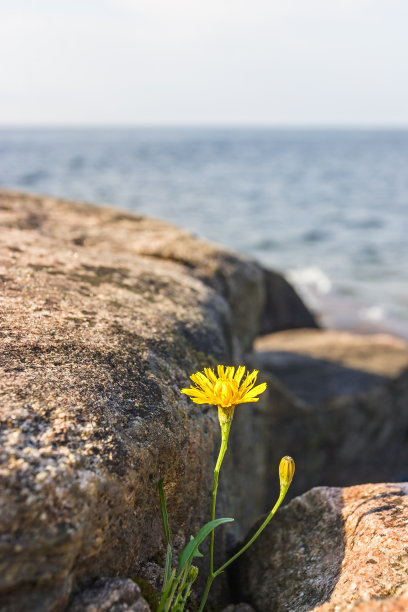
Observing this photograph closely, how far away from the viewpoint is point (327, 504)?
6.14 feet

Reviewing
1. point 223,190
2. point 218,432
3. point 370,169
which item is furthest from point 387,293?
point 370,169

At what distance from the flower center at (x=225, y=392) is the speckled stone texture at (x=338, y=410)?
8.25 feet

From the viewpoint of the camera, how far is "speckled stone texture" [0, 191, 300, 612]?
117 centimetres

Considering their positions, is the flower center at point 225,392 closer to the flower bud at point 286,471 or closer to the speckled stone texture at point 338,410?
the flower bud at point 286,471

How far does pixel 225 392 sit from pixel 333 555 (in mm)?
636

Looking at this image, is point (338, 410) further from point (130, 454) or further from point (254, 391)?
point (130, 454)

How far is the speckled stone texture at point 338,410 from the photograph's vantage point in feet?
14.5

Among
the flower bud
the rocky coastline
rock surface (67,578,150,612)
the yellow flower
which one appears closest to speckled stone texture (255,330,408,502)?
the rocky coastline

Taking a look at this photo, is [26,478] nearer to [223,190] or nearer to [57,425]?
[57,425]

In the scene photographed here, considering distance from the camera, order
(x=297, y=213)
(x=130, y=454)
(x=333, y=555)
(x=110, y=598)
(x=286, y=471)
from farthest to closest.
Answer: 1. (x=297, y=213)
2. (x=333, y=555)
3. (x=286, y=471)
4. (x=130, y=454)
5. (x=110, y=598)

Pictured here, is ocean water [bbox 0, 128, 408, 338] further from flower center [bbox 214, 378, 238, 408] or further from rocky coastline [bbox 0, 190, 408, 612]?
flower center [bbox 214, 378, 238, 408]

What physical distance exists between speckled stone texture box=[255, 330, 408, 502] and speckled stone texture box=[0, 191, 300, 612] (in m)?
1.39

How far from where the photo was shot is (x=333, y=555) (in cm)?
169

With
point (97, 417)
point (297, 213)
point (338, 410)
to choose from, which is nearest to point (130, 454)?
point (97, 417)
